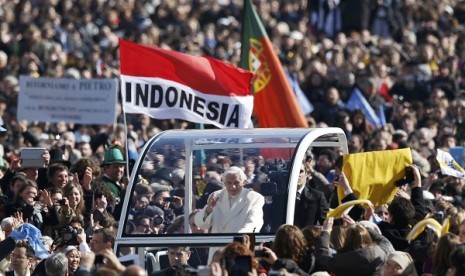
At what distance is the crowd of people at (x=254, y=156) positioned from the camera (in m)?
14.9

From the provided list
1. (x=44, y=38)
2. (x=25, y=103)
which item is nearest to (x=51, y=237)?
(x=25, y=103)

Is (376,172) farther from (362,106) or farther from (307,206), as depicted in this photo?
(362,106)

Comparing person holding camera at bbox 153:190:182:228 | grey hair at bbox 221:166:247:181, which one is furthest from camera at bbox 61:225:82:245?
grey hair at bbox 221:166:247:181

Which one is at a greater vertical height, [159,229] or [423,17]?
[423,17]

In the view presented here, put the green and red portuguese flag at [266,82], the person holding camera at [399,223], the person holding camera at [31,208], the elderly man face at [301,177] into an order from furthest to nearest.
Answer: the green and red portuguese flag at [266,82]
the person holding camera at [31,208]
the elderly man face at [301,177]
the person holding camera at [399,223]

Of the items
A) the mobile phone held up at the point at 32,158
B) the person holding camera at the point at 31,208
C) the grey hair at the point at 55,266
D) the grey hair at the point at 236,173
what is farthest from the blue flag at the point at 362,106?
the grey hair at the point at 55,266

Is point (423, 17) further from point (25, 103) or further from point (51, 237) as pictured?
point (51, 237)

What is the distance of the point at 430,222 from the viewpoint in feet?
49.3

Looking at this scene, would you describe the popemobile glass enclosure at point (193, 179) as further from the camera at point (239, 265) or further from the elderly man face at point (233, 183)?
the camera at point (239, 265)

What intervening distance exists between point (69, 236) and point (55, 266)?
4.22ft

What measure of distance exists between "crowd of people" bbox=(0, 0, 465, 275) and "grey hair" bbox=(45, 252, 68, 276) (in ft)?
0.08

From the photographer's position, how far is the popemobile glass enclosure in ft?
53.4

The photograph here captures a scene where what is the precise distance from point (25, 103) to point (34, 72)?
19.3 ft

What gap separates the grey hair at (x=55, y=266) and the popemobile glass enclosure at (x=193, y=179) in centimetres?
80
